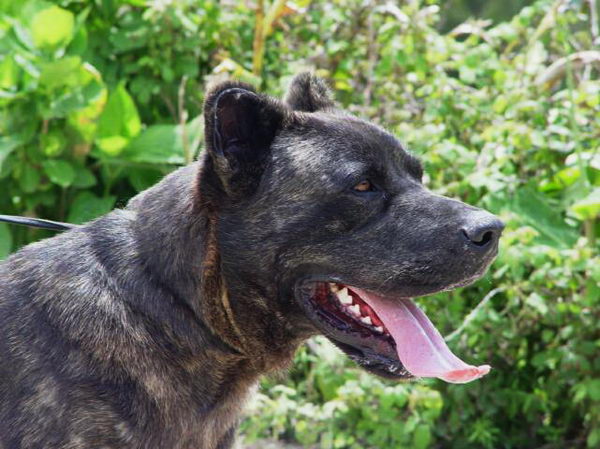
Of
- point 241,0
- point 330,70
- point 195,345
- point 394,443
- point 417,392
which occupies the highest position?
point 195,345

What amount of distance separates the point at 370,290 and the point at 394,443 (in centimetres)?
179

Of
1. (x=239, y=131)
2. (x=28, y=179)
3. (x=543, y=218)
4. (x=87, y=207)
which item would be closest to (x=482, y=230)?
(x=239, y=131)

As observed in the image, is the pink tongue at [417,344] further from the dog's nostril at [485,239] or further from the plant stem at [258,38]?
the plant stem at [258,38]

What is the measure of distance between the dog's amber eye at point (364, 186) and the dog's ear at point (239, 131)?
28 centimetres

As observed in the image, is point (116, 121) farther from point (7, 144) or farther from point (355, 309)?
point (355, 309)

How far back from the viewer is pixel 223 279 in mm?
2938

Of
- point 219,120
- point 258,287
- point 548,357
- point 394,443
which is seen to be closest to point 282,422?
point 394,443

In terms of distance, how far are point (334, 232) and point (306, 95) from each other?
685mm

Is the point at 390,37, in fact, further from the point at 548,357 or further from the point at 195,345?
the point at 195,345

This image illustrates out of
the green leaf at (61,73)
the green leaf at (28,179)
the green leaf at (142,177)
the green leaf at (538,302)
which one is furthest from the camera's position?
the green leaf at (142,177)

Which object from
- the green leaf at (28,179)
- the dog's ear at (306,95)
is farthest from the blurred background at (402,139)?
the dog's ear at (306,95)

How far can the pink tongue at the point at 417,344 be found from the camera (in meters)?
2.86

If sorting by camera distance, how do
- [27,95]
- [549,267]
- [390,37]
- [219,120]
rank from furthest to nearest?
[390,37], [27,95], [549,267], [219,120]

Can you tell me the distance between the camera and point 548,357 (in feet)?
14.6
